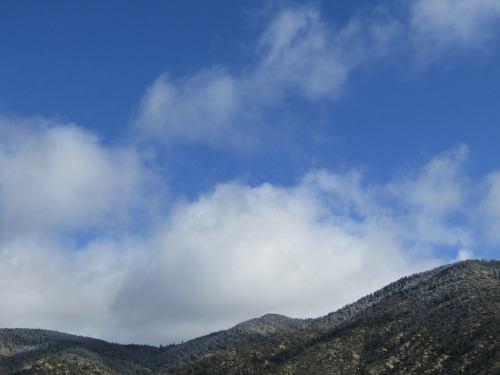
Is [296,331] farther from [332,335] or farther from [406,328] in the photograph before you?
[406,328]

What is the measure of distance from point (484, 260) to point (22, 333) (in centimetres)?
14780

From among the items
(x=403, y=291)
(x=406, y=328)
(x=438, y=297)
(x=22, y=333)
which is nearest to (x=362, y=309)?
(x=403, y=291)

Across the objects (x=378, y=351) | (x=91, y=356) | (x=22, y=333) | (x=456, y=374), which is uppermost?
(x=22, y=333)

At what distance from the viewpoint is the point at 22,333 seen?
6988 inches

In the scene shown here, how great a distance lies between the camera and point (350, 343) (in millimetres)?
123312

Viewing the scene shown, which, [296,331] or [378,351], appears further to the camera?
[296,331]

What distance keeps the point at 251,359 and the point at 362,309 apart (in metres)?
45.1

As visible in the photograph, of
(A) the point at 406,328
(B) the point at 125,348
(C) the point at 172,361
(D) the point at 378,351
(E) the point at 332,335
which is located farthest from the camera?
(B) the point at 125,348

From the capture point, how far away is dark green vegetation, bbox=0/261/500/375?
10681cm

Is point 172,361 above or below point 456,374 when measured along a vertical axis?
above

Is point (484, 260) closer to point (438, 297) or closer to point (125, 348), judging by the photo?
point (438, 297)

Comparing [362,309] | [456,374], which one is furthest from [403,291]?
[456,374]

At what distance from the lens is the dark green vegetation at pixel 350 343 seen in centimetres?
10681

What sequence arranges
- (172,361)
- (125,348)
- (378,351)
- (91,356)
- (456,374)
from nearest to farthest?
(456,374) < (378,351) < (91,356) < (172,361) < (125,348)
